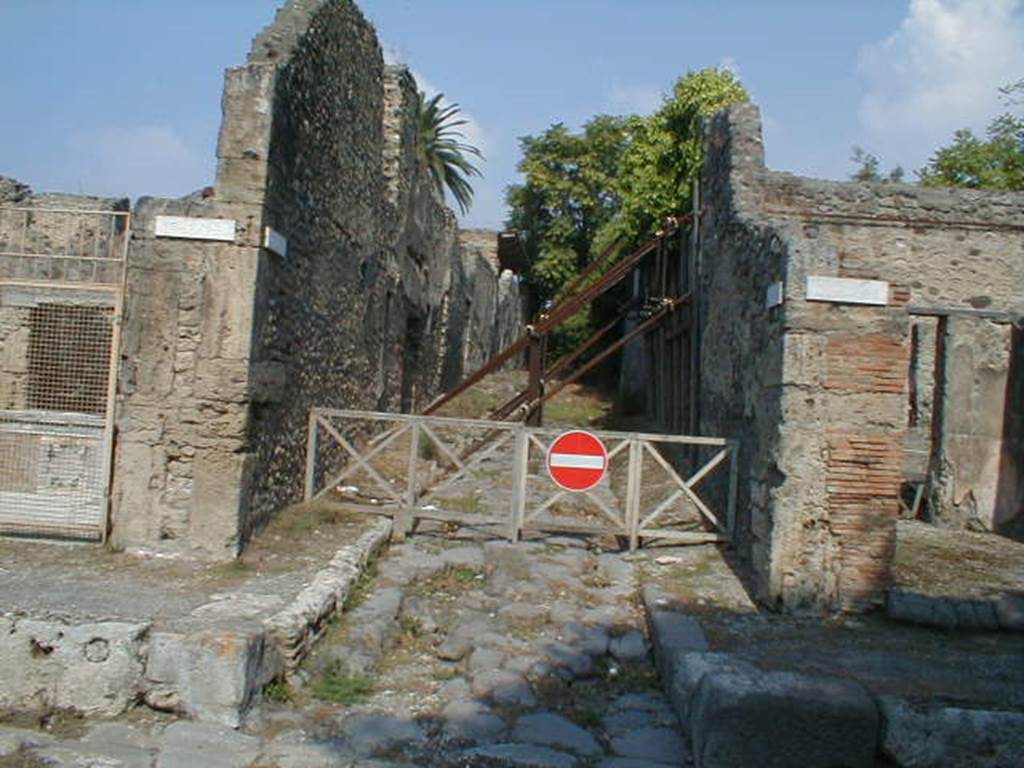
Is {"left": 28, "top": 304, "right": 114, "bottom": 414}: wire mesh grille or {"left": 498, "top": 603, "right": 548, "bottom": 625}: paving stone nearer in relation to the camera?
{"left": 498, "top": 603, "right": 548, "bottom": 625}: paving stone

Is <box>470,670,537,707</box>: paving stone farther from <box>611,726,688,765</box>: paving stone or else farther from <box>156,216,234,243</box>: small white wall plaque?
<box>156,216,234,243</box>: small white wall plaque

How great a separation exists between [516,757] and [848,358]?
3562mm

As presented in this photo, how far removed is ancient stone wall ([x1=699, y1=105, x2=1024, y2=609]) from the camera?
620 cm

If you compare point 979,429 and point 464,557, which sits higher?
point 979,429

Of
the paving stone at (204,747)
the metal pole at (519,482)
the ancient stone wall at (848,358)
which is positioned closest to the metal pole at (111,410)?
the paving stone at (204,747)

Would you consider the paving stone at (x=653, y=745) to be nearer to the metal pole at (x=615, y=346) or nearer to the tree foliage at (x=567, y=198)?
the metal pole at (x=615, y=346)

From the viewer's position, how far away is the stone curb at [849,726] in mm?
4098

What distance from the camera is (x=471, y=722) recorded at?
487cm

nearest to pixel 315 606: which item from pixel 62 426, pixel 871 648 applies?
pixel 62 426

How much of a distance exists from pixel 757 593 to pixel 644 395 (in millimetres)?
10879

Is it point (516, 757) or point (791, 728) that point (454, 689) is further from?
point (791, 728)

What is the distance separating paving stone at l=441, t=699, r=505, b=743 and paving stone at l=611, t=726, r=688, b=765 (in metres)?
0.64

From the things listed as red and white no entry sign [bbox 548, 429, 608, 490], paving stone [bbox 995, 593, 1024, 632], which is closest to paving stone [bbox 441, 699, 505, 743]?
red and white no entry sign [bbox 548, 429, 608, 490]

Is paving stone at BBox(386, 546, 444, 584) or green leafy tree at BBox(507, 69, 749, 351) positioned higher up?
green leafy tree at BBox(507, 69, 749, 351)
